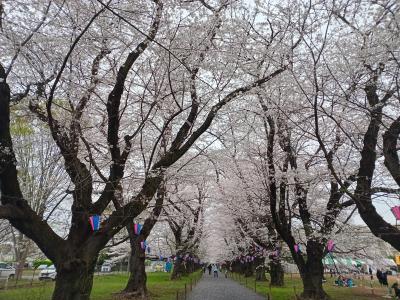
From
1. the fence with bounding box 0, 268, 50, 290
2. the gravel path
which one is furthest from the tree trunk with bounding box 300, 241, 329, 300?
the fence with bounding box 0, 268, 50, 290

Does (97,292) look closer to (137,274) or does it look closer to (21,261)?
(137,274)

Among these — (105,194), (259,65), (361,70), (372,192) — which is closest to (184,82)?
(259,65)

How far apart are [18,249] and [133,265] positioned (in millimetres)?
12531

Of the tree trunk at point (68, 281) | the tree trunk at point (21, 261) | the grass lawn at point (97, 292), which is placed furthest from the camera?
the tree trunk at point (21, 261)

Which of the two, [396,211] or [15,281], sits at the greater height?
[396,211]

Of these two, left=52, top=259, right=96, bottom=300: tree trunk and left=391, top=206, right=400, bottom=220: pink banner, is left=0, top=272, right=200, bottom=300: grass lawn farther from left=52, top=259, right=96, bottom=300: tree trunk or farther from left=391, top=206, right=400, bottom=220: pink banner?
left=391, top=206, right=400, bottom=220: pink banner

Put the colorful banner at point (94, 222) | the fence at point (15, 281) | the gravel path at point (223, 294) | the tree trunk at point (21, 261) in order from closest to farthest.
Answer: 1. the colorful banner at point (94, 222)
2. the gravel path at point (223, 294)
3. the fence at point (15, 281)
4. the tree trunk at point (21, 261)

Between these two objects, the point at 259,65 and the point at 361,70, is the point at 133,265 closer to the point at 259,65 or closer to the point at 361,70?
the point at 259,65

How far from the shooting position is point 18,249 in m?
26.0

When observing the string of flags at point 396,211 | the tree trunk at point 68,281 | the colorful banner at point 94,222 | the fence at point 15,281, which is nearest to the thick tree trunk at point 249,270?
the fence at point 15,281

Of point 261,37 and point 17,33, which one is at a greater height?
point 261,37

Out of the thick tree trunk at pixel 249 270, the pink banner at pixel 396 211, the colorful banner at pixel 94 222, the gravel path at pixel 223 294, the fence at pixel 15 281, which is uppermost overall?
the thick tree trunk at pixel 249 270

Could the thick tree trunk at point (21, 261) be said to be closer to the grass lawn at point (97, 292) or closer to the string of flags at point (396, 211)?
the grass lawn at point (97, 292)

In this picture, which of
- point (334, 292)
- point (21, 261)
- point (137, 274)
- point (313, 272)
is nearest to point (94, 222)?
point (313, 272)
